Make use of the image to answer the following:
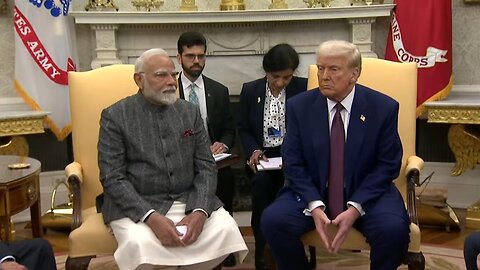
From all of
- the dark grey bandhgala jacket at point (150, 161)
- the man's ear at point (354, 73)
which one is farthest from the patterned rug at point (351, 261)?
the man's ear at point (354, 73)

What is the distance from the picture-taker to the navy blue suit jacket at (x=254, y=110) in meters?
4.00

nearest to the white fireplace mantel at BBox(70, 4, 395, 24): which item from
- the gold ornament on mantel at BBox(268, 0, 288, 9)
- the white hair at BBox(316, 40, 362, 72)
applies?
the gold ornament on mantel at BBox(268, 0, 288, 9)

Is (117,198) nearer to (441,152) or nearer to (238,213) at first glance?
(238,213)

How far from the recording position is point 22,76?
4898 mm

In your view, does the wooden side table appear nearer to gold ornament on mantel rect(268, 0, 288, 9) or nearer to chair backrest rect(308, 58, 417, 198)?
chair backrest rect(308, 58, 417, 198)

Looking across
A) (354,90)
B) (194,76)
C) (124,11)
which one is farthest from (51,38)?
(354,90)

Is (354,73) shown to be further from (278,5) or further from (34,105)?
(34,105)

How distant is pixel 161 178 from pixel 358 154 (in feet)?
3.05

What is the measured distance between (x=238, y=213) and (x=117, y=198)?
2.28 m

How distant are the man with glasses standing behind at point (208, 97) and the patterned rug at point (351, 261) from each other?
0.50 m

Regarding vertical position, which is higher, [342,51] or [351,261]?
[342,51]

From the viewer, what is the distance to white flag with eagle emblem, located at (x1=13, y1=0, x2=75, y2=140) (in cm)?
486

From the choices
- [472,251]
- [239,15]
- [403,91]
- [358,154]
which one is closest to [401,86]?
[403,91]

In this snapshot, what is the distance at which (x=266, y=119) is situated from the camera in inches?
159
